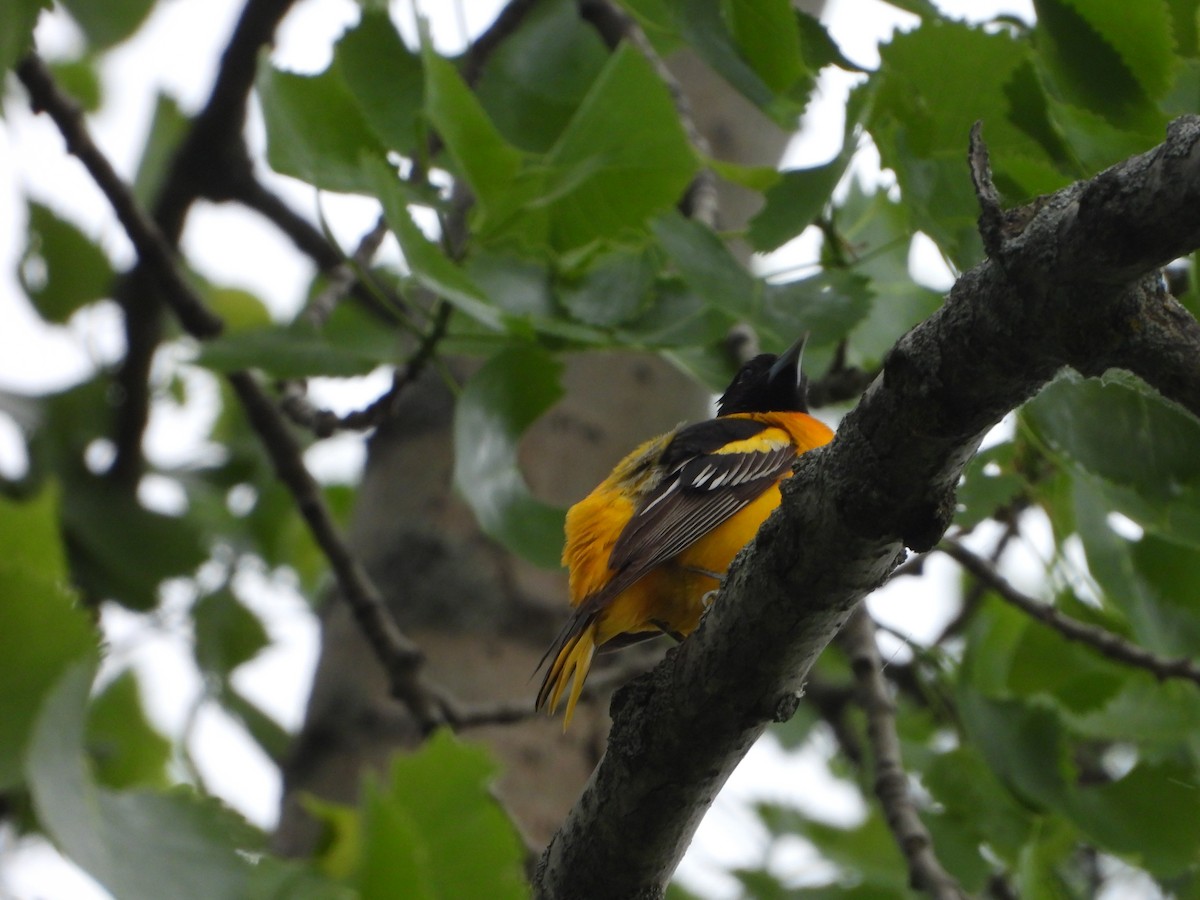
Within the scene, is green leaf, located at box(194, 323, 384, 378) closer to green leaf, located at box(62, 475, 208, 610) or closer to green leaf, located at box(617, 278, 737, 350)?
green leaf, located at box(617, 278, 737, 350)

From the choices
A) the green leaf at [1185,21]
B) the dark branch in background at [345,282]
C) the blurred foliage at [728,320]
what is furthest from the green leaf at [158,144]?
the green leaf at [1185,21]

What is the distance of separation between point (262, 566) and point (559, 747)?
2.28 m

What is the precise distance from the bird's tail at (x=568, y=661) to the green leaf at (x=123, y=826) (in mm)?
1280

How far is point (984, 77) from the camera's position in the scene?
10.7 feet

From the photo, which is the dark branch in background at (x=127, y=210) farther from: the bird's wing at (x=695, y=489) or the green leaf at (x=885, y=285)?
the green leaf at (x=885, y=285)

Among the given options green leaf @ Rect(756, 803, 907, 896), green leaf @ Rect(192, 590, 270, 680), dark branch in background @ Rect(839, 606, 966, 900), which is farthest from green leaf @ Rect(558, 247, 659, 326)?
green leaf @ Rect(192, 590, 270, 680)

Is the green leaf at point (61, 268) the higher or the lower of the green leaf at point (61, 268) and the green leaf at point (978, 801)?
the higher

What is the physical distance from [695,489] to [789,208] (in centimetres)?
94

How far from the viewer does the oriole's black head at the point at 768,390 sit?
5.07 m

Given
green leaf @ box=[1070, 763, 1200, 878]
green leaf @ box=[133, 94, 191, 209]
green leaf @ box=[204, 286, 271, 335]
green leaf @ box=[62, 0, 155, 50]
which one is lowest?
green leaf @ box=[1070, 763, 1200, 878]

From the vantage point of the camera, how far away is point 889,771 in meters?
4.01

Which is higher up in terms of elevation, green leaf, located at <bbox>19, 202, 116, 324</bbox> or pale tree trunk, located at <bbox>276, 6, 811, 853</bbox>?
green leaf, located at <bbox>19, 202, 116, 324</bbox>

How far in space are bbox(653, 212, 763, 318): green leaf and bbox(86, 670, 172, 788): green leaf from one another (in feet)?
9.43

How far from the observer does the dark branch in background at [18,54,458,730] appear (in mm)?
4562
